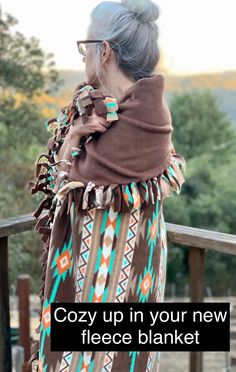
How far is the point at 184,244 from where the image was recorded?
1831 mm

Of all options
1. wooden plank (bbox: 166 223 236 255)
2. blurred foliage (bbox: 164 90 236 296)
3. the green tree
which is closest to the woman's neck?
wooden plank (bbox: 166 223 236 255)

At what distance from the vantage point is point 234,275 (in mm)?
18078

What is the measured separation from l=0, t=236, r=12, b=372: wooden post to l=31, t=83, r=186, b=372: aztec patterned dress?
15.4 inches

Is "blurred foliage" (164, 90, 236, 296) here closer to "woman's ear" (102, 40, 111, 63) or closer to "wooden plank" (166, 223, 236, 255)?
"wooden plank" (166, 223, 236, 255)

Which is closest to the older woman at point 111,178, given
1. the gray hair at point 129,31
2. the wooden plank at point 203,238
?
the gray hair at point 129,31

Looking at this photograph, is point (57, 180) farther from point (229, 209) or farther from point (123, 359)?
point (229, 209)

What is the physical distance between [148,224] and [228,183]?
20346 mm

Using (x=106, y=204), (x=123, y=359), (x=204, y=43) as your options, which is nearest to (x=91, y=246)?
(x=106, y=204)

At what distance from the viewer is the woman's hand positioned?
50.7 inches

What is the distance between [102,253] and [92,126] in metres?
0.30

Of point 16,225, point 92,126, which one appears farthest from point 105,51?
point 16,225

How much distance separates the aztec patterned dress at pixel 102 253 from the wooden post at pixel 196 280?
1.50 ft

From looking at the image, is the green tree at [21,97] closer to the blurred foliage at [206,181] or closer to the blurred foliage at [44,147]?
the blurred foliage at [44,147]

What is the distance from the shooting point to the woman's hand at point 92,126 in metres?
1.29
